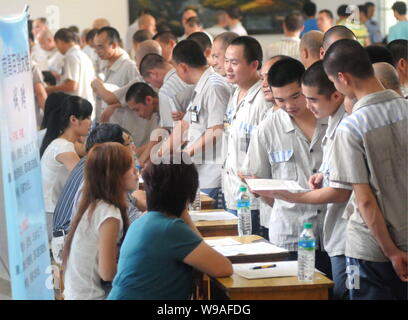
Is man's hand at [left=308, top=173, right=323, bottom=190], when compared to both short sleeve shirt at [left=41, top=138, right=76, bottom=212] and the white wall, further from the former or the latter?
the white wall

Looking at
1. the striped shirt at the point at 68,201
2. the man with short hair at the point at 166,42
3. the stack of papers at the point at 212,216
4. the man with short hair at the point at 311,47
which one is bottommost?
the stack of papers at the point at 212,216

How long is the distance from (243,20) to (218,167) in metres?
8.70

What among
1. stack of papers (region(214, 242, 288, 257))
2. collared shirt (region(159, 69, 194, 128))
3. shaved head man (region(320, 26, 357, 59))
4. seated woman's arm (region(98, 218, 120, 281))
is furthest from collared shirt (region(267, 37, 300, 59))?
seated woman's arm (region(98, 218, 120, 281))

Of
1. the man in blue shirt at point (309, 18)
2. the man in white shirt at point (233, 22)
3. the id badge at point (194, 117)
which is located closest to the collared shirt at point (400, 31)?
the man in blue shirt at point (309, 18)

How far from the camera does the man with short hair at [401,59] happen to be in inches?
186

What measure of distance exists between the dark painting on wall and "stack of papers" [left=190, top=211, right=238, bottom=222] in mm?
8747

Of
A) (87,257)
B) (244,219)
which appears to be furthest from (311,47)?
(87,257)

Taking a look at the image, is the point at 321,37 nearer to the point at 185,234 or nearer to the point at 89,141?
the point at 89,141

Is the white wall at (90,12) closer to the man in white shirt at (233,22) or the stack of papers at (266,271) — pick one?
the man in white shirt at (233,22)

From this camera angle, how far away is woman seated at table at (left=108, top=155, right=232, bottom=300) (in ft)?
Result: 10.3

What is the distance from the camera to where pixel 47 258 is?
386 centimetres

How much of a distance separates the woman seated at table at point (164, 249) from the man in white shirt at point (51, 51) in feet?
24.0

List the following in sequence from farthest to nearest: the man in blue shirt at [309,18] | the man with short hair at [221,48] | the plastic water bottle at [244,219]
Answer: the man in blue shirt at [309,18] < the man with short hair at [221,48] < the plastic water bottle at [244,219]
